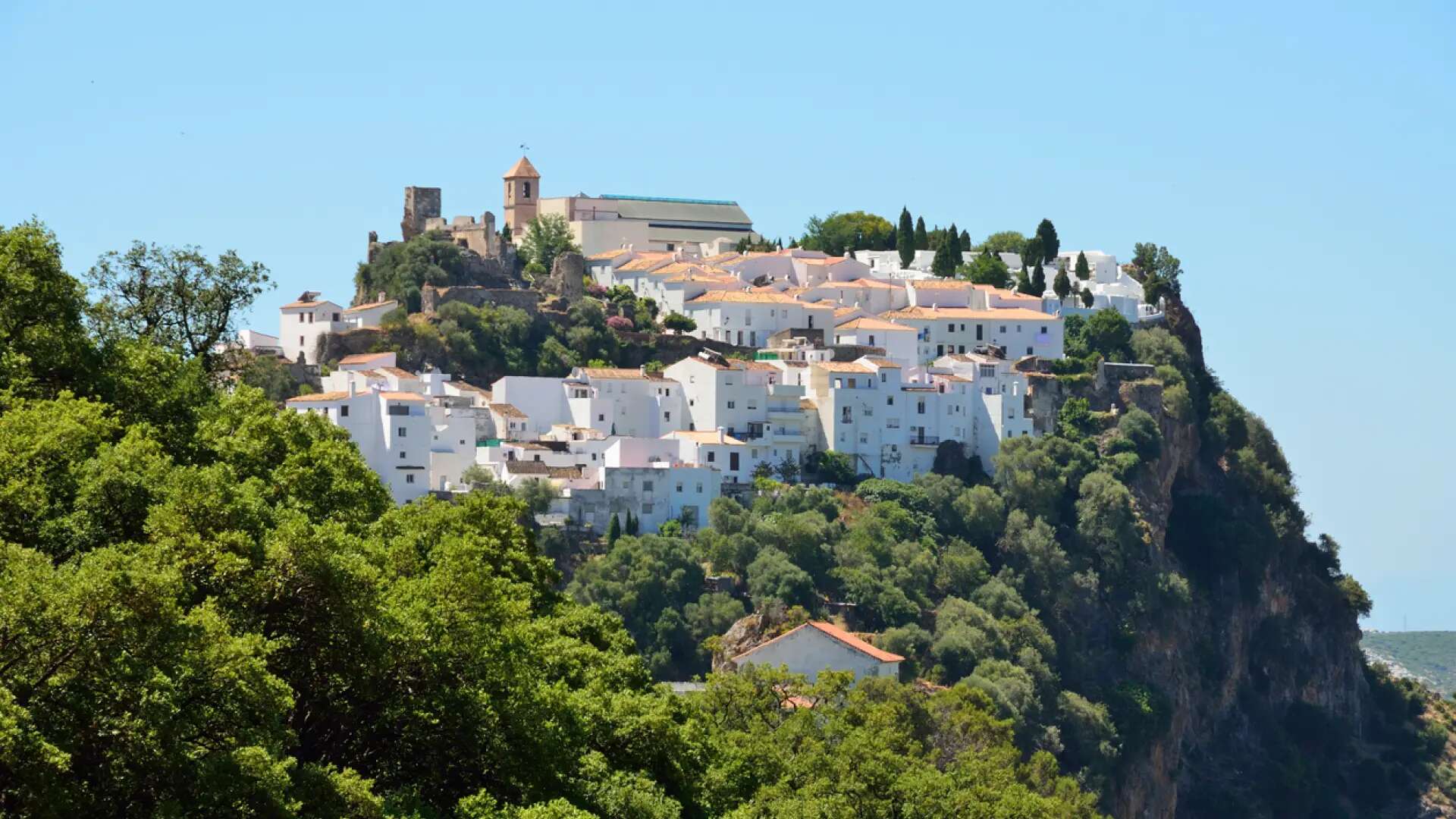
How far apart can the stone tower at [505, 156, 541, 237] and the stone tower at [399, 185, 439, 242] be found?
5272 millimetres

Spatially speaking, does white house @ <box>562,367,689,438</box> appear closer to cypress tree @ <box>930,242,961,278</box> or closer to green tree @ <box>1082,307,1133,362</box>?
green tree @ <box>1082,307,1133,362</box>

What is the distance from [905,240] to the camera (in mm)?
112375

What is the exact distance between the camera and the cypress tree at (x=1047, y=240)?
11275 centimetres

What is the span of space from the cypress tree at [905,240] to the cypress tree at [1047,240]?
539cm

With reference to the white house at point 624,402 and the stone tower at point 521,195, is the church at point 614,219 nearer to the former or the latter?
the stone tower at point 521,195

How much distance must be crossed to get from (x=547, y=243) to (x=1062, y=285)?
20.4 metres

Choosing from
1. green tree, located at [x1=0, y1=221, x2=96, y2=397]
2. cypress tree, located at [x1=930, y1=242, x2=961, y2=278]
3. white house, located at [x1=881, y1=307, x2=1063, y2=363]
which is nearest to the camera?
green tree, located at [x1=0, y1=221, x2=96, y2=397]

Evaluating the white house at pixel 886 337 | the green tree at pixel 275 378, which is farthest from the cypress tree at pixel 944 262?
the green tree at pixel 275 378

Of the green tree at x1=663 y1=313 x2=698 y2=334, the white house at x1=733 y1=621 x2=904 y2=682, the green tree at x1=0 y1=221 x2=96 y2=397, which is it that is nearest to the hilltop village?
the green tree at x1=663 y1=313 x2=698 y2=334

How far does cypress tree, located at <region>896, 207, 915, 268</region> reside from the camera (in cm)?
11175

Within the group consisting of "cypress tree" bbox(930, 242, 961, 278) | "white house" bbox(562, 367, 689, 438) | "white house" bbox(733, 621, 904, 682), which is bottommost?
"white house" bbox(733, 621, 904, 682)

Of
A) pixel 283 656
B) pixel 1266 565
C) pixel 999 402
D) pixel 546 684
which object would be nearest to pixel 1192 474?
pixel 1266 565

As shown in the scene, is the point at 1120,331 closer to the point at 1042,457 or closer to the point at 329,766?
the point at 1042,457

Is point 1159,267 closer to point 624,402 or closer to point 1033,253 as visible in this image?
point 1033,253
